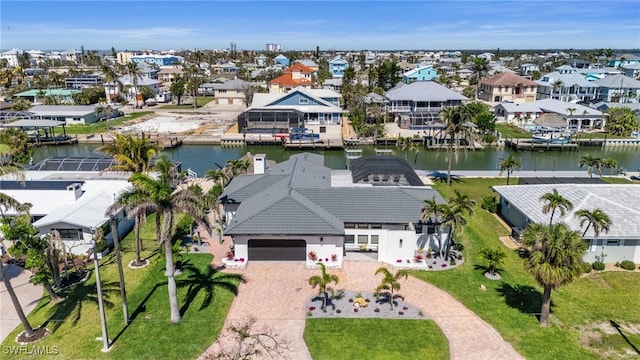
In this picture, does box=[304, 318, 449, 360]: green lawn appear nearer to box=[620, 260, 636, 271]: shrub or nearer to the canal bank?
box=[620, 260, 636, 271]: shrub

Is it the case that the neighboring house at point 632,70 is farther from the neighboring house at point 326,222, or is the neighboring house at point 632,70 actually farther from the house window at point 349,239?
the house window at point 349,239

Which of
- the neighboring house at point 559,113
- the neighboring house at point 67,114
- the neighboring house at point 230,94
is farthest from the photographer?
the neighboring house at point 230,94

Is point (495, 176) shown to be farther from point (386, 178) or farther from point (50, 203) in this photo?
point (50, 203)

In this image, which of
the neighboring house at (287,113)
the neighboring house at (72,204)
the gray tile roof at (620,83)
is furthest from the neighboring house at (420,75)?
the neighboring house at (72,204)

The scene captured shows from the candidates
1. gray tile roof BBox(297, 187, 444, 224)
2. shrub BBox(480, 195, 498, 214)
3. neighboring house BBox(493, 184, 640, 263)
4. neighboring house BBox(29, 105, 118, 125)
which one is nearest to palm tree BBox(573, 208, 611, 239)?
neighboring house BBox(493, 184, 640, 263)

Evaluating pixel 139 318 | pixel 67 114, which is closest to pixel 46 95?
pixel 67 114

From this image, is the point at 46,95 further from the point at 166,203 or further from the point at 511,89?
the point at 511,89

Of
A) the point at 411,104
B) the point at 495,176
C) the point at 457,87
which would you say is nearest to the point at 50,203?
the point at 495,176
